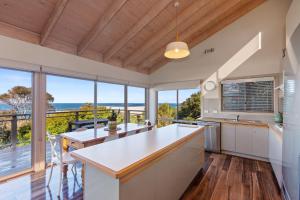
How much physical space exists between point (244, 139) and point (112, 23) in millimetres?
3949

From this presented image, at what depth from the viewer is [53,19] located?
2.58m

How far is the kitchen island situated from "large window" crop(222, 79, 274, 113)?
9.98ft

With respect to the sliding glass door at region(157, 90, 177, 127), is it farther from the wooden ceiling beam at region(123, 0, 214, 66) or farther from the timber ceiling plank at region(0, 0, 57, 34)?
the timber ceiling plank at region(0, 0, 57, 34)

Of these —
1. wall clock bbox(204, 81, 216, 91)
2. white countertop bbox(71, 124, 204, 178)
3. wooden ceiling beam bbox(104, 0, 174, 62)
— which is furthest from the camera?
wall clock bbox(204, 81, 216, 91)

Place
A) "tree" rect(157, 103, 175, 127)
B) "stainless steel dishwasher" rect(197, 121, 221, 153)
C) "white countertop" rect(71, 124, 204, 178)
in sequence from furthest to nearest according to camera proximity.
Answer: "tree" rect(157, 103, 175, 127)
"stainless steel dishwasher" rect(197, 121, 221, 153)
"white countertop" rect(71, 124, 204, 178)

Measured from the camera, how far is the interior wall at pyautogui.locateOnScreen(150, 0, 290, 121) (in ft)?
11.9

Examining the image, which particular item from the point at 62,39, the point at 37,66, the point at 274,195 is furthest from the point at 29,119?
the point at 274,195

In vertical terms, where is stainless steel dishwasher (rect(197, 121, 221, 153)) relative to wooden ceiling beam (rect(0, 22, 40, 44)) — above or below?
below

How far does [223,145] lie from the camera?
3863mm

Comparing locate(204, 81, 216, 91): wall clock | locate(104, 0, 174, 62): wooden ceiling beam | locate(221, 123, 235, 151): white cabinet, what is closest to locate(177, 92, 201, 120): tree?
locate(204, 81, 216, 91): wall clock

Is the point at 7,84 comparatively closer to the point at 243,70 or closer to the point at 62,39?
the point at 62,39

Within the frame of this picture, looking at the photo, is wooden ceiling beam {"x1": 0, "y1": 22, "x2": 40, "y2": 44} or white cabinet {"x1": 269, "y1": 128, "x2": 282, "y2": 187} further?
wooden ceiling beam {"x1": 0, "y1": 22, "x2": 40, "y2": 44}

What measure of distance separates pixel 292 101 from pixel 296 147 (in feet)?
1.40

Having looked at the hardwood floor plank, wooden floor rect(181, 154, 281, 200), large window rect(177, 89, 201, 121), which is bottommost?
the hardwood floor plank
